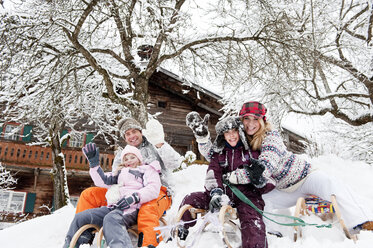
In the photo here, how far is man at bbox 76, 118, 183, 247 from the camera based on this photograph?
8.42 ft

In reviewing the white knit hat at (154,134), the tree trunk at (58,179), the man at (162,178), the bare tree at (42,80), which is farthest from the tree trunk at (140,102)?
the tree trunk at (58,179)

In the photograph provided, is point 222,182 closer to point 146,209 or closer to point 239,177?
point 239,177

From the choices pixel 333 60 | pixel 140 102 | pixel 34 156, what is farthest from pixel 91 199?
pixel 34 156

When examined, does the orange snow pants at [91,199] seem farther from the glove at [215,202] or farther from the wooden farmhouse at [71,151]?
the wooden farmhouse at [71,151]

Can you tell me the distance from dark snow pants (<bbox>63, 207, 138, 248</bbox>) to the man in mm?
120

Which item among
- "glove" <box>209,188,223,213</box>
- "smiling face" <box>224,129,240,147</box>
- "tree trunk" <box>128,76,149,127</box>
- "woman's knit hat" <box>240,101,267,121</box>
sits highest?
"tree trunk" <box>128,76,149,127</box>

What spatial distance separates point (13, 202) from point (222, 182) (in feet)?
41.3

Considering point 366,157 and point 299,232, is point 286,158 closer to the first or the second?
point 299,232

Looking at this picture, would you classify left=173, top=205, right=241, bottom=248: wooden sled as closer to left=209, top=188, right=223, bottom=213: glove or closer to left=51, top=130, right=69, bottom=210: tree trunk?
left=209, top=188, right=223, bottom=213: glove

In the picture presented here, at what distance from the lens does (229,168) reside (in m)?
2.75

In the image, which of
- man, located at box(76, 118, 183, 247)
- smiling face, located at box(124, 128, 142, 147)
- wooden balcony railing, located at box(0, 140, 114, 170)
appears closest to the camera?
man, located at box(76, 118, 183, 247)

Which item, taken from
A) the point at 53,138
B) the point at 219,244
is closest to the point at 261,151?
the point at 219,244

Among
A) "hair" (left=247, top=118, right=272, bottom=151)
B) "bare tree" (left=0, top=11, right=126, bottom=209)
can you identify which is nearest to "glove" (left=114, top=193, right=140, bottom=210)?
"hair" (left=247, top=118, right=272, bottom=151)

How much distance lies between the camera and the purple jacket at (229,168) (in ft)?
8.48
